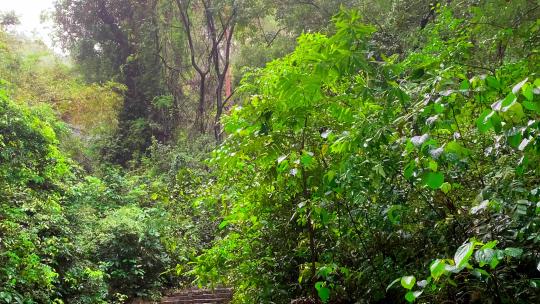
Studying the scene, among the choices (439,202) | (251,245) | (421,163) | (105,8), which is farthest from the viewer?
(105,8)

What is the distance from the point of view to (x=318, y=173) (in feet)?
7.81

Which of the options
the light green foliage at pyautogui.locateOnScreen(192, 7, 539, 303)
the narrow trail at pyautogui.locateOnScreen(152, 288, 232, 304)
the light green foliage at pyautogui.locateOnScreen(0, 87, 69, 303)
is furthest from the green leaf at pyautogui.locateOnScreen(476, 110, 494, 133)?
the narrow trail at pyautogui.locateOnScreen(152, 288, 232, 304)

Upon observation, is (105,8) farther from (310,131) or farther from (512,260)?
(512,260)

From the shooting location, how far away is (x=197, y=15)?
14.8 metres

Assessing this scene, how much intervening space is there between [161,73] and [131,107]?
62.6 inches

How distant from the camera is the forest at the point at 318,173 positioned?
159cm

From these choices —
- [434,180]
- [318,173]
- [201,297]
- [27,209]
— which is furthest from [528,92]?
[201,297]

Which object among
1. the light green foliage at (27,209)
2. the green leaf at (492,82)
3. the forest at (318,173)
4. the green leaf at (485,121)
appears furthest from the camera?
the light green foliage at (27,209)

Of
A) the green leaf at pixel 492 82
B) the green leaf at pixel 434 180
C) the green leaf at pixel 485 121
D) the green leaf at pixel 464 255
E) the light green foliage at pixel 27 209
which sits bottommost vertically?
the green leaf at pixel 464 255

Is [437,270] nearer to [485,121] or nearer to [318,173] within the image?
[485,121]

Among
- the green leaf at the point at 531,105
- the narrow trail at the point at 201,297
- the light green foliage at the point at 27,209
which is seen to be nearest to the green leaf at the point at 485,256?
the green leaf at the point at 531,105

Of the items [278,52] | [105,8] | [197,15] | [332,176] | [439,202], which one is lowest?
[439,202]

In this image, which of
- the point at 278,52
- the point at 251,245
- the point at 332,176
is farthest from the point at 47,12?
the point at 332,176

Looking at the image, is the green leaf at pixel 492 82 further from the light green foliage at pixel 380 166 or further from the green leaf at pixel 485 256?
the green leaf at pixel 485 256
